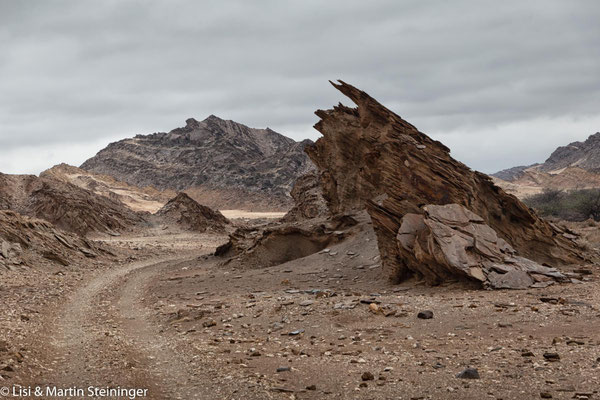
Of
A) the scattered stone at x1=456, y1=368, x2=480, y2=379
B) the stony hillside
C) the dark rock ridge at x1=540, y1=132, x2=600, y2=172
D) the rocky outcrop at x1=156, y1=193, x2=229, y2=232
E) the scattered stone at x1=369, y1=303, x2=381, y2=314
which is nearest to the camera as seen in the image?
the scattered stone at x1=456, y1=368, x2=480, y2=379

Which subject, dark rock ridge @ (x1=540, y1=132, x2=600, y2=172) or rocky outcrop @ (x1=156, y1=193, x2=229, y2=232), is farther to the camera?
dark rock ridge @ (x1=540, y1=132, x2=600, y2=172)

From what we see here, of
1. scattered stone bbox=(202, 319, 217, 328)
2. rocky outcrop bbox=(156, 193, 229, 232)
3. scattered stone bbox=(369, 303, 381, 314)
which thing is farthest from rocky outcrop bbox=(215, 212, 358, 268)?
rocky outcrop bbox=(156, 193, 229, 232)

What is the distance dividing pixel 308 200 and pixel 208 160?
303 feet

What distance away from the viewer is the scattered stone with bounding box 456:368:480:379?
7.02 meters

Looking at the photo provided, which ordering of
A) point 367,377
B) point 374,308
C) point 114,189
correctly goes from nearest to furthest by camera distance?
point 367,377 < point 374,308 < point 114,189

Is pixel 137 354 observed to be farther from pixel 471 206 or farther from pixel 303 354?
pixel 471 206

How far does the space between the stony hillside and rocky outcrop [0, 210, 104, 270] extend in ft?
264

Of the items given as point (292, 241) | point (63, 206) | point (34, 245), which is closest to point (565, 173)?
point (63, 206)

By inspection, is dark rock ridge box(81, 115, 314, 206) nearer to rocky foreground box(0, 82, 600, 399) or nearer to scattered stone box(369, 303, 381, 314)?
rocky foreground box(0, 82, 600, 399)

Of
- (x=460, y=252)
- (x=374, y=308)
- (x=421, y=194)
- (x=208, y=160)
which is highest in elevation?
(x=208, y=160)

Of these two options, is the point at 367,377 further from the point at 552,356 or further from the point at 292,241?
the point at 292,241

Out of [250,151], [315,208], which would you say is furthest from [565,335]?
[250,151]

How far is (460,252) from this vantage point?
1408 centimetres

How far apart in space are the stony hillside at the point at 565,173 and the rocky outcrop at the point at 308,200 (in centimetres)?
6077
